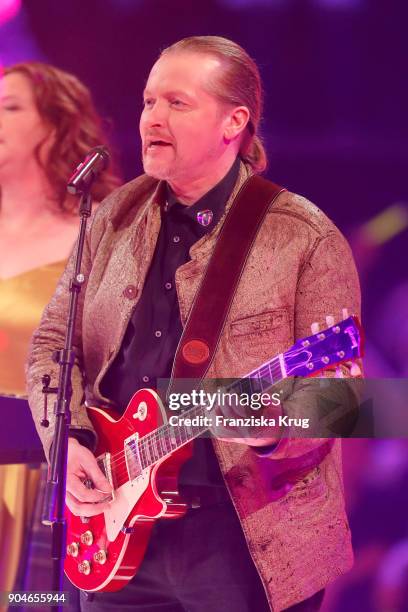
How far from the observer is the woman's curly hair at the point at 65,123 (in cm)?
362

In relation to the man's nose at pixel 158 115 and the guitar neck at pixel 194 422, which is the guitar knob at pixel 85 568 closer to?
the guitar neck at pixel 194 422

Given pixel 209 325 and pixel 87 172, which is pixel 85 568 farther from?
pixel 87 172

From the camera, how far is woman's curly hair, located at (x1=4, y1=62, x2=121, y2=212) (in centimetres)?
362

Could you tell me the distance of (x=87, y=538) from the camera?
239 centimetres

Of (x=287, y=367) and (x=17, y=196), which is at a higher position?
(x=17, y=196)

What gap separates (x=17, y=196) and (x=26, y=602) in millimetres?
1712

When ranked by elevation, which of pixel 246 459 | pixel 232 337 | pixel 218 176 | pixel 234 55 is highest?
pixel 234 55

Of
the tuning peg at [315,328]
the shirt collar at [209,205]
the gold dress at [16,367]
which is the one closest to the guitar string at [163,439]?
the tuning peg at [315,328]

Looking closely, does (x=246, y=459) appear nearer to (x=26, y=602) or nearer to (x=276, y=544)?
(x=276, y=544)

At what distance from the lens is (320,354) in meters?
2.01

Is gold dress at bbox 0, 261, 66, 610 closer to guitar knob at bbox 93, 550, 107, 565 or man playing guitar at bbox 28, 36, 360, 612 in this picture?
man playing guitar at bbox 28, 36, 360, 612

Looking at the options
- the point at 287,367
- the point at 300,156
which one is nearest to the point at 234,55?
the point at 300,156

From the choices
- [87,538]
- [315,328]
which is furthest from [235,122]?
[87,538]

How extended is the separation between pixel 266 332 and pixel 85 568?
2.64 feet
